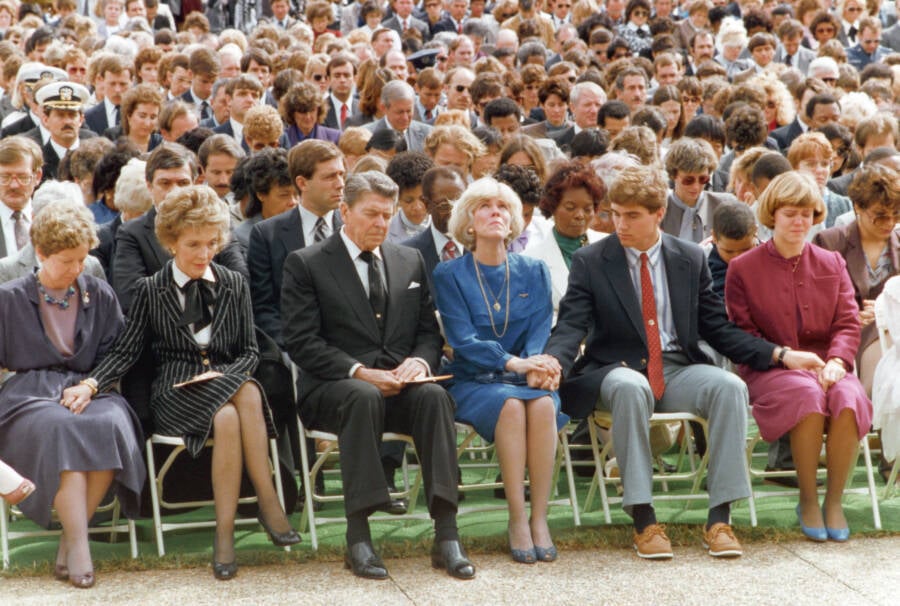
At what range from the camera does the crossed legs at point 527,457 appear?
17.8 ft

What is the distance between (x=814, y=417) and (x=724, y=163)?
384 cm

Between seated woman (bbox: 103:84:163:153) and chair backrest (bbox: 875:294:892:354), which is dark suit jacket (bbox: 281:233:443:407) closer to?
chair backrest (bbox: 875:294:892:354)

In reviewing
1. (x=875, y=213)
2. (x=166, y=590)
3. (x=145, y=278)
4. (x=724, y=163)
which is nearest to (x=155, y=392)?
(x=145, y=278)

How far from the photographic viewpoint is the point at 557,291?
259 inches

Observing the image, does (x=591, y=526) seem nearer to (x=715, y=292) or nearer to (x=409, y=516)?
(x=409, y=516)

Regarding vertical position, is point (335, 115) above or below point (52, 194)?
above

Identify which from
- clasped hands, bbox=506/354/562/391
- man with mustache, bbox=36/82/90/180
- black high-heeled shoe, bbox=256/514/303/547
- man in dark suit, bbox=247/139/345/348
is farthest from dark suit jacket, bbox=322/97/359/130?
black high-heeled shoe, bbox=256/514/303/547

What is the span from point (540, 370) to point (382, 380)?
0.67 meters

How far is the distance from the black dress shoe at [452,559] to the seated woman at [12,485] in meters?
1.60

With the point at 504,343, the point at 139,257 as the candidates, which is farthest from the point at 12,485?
the point at 504,343

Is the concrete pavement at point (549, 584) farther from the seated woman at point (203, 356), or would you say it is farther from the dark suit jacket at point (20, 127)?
the dark suit jacket at point (20, 127)

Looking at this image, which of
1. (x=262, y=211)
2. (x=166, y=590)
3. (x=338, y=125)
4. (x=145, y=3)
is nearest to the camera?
(x=166, y=590)

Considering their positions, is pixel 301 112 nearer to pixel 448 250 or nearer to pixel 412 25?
pixel 448 250

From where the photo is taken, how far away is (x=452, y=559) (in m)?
5.23
